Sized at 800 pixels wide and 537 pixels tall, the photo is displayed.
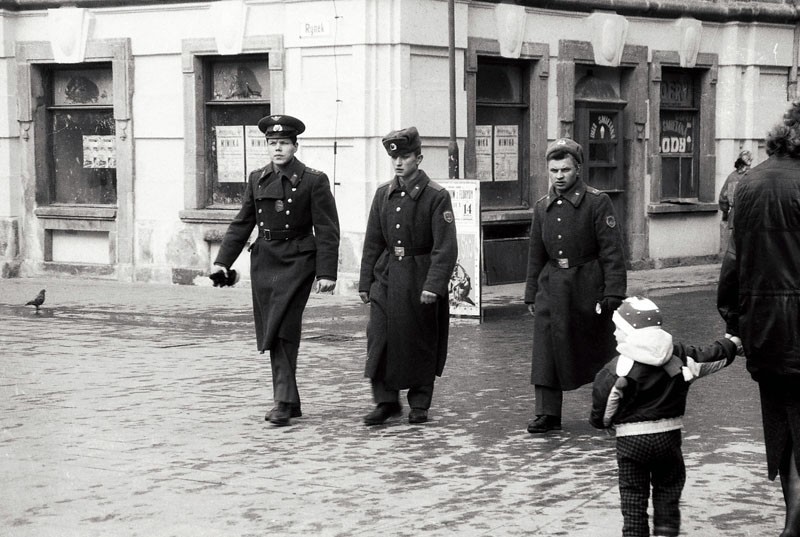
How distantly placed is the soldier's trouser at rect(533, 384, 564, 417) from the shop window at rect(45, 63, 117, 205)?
11.9m

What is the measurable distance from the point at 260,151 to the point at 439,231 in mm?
9539

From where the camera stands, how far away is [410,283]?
910 cm

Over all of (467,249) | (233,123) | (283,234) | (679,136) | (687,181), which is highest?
(233,123)

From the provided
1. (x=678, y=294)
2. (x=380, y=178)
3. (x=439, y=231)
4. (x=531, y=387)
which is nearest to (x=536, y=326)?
(x=439, y=231)

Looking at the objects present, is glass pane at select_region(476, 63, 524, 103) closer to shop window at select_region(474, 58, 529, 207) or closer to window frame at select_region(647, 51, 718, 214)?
shop window at select_region(474, 58, 529, 207)

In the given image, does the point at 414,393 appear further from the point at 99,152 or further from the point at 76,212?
the point at 99,152

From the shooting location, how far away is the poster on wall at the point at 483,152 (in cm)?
1877

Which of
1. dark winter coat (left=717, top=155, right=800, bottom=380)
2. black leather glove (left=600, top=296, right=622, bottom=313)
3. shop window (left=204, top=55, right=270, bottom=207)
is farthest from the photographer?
shop window (left=204, top=55, right=270, bottom=207)

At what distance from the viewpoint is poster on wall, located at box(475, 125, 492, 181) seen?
61.6 ft

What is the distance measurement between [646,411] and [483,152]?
43.5ft

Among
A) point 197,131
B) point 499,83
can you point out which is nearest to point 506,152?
point 499,83

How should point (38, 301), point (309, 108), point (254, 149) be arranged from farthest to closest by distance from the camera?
point (254, 149), point (309, 108), point (38, 301)

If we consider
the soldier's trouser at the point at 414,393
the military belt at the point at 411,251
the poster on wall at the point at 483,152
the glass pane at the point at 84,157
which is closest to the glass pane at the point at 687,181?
the poster on wall at the point at 483,152

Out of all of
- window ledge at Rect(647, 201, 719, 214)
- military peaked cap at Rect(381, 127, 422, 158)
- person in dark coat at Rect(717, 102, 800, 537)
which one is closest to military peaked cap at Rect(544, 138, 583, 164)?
military peaked cap at Rect(381, 127, 422, 158)
